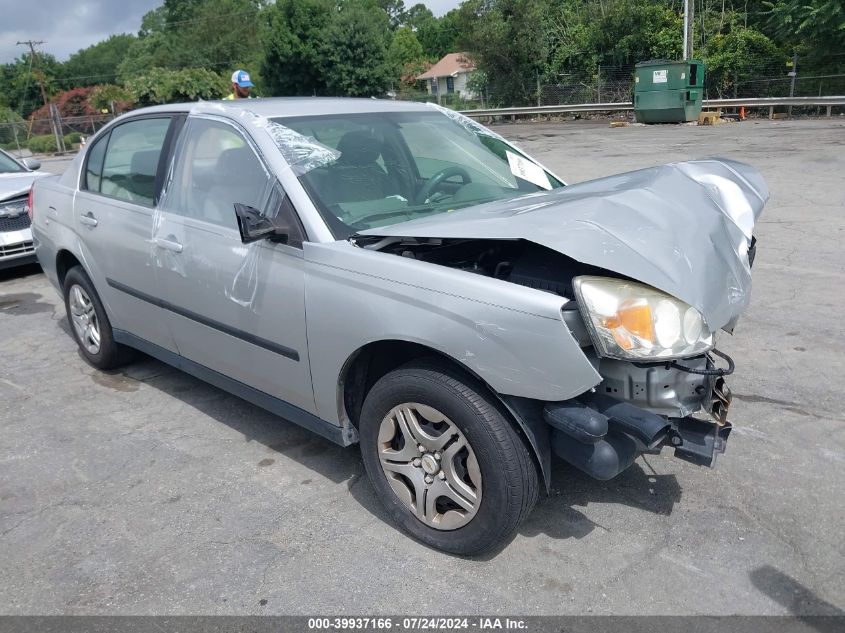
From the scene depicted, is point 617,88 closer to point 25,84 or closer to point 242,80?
point 242,80

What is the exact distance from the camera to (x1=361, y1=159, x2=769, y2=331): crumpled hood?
2648 millimetres

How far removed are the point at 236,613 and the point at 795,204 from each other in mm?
9000

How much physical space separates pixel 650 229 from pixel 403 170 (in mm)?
1480

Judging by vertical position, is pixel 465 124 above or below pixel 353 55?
below

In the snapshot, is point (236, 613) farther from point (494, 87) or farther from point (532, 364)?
point (494, 87)

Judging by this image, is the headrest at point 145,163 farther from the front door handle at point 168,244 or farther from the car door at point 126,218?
the front door handle at point 168,244

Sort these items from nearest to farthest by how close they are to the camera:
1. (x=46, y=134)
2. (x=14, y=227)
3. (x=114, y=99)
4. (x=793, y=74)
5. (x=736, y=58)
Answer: (x=14, y=227) → (x=793, y=74) → (x=736, y=58) → (x=46, y=134) → (x=114, y=99)

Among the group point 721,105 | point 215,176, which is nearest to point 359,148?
point 215,176

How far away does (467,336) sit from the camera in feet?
8.73

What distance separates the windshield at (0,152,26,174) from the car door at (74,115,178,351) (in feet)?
16.6

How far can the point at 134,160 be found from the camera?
4477 millimetres

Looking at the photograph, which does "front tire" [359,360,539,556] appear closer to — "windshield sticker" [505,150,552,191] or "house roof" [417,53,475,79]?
"windshield sticker" [505,150,552,191]

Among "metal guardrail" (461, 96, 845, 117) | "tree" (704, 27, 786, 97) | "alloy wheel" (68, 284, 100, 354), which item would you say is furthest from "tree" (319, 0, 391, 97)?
"alloy wheel" (68, 284, 100, 354)

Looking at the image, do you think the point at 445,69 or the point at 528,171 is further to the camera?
the point at 445,69
